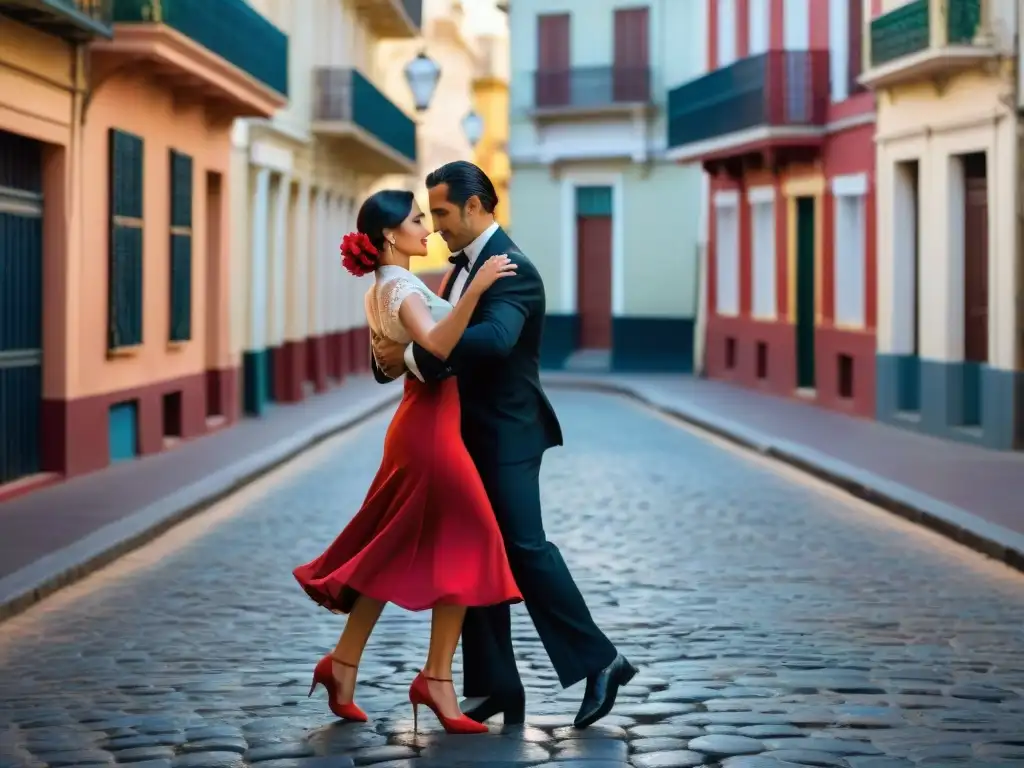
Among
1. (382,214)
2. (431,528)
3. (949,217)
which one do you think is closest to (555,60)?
(949,217)

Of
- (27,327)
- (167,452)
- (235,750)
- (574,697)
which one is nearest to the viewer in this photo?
(235,750)

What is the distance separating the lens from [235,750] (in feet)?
22.1

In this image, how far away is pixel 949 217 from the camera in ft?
73.9

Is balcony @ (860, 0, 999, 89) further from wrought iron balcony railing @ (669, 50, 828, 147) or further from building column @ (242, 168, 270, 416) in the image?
building column @ (242, 168, 270, 416)

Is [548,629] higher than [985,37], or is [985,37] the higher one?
[985,37]

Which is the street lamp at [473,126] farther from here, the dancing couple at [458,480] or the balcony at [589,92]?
the dancing couple at [458,480]

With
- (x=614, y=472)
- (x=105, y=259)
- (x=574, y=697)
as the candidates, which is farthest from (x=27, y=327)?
(x=574, y=697)

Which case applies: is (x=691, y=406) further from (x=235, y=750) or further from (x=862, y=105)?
(x=235, y=750)

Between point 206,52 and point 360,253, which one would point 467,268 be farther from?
point 206,52

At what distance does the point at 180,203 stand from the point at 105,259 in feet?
10.4

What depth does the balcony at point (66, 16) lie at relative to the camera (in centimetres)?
1505

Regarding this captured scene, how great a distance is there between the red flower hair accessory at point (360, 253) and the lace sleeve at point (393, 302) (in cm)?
13

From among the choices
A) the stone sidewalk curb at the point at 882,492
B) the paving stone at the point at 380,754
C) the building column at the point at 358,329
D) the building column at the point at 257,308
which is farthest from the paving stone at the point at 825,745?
the building column at the point at 358,329

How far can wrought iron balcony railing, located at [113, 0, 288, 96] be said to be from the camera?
18406 mm
